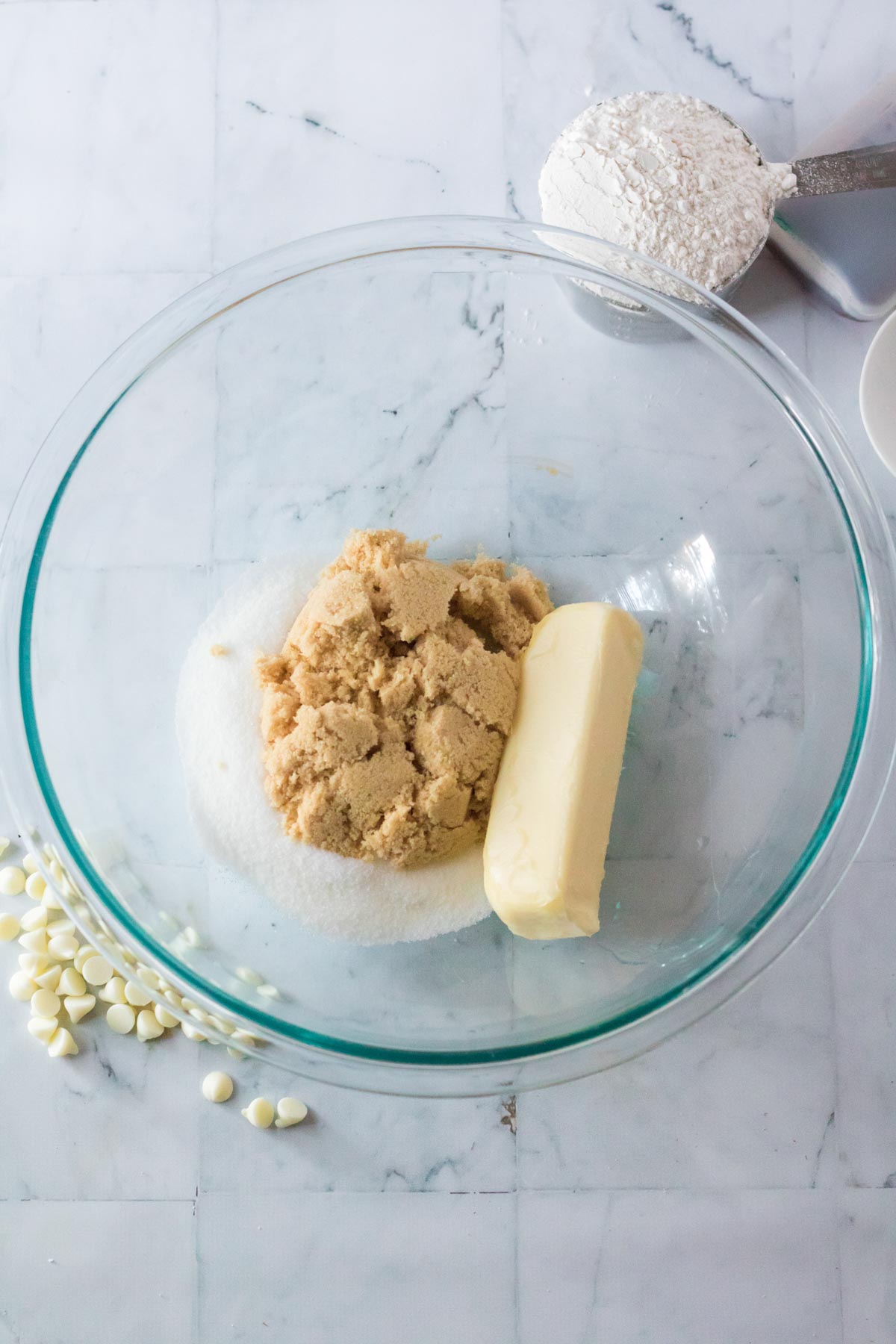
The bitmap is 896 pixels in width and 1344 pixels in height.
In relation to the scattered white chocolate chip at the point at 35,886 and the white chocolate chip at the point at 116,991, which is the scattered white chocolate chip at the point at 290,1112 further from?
the scattered white chocolate chip at the point at 35,886

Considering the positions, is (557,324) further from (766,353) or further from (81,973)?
(81,973)

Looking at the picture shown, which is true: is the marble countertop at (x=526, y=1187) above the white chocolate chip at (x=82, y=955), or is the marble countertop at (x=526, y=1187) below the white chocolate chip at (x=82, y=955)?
below

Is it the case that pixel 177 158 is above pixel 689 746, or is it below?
above

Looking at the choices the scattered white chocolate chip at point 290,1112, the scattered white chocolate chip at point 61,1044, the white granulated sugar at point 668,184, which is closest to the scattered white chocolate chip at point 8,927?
the scattered white chocolate chip at point 61,1044

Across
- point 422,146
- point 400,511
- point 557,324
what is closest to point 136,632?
point 400,511

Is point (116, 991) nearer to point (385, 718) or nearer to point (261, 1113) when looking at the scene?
point (261, 1113)
